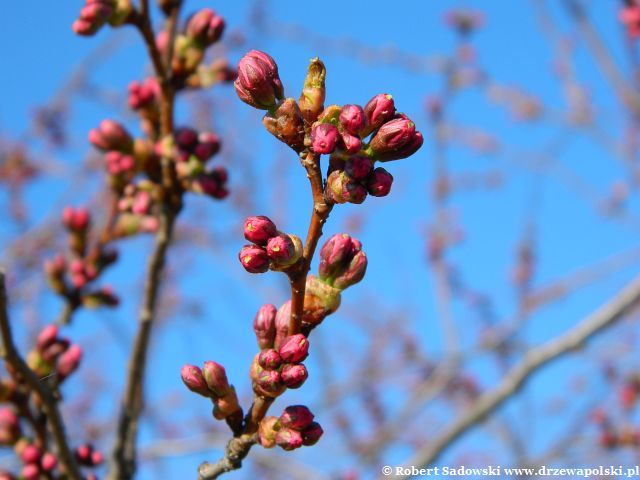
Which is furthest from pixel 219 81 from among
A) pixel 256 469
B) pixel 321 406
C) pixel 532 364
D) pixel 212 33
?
pixel 256 469

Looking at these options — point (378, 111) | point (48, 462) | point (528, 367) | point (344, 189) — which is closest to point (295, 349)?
point (344, 189)

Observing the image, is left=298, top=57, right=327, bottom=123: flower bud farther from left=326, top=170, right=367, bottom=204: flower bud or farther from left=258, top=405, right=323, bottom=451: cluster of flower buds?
left=258, top=405, right=323, bottom=451: cluster of flower buds

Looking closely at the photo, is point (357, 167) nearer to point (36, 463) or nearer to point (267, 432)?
point (267, 432)

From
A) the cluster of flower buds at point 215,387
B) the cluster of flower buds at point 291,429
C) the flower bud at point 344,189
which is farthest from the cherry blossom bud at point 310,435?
the flower bud at point 344,189

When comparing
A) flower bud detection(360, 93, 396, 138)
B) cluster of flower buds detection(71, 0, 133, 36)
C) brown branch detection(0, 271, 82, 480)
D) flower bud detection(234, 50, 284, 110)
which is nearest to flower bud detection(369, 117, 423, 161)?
flower bud detection(360, 93, 396, 138)

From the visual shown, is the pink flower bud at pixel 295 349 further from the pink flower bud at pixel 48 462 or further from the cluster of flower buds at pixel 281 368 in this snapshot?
the pink flower bud at pixel 48 462

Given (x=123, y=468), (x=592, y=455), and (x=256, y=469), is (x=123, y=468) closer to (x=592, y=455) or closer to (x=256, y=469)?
(x=592, y=455)
